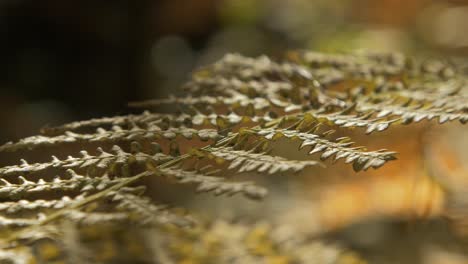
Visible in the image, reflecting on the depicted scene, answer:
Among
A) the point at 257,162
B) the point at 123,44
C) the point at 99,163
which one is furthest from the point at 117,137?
the point at 123,44

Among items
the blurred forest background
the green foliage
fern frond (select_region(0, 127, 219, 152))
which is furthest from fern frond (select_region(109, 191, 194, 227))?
the blurred forest background

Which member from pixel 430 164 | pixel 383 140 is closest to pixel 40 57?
pixel 383 140

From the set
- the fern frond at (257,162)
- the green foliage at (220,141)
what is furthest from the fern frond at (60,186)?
the fern frond at (257,162)

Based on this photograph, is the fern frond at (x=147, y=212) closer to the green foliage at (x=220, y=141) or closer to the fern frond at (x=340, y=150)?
the green foliage at (x=220, y=141)

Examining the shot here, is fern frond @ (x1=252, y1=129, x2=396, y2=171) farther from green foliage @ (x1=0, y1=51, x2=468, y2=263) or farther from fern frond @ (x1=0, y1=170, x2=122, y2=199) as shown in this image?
fern frond @ (x1=0, y1=170, x2=122, y2=199)

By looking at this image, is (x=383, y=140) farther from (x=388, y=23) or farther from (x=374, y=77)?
(x=388, y=23)
